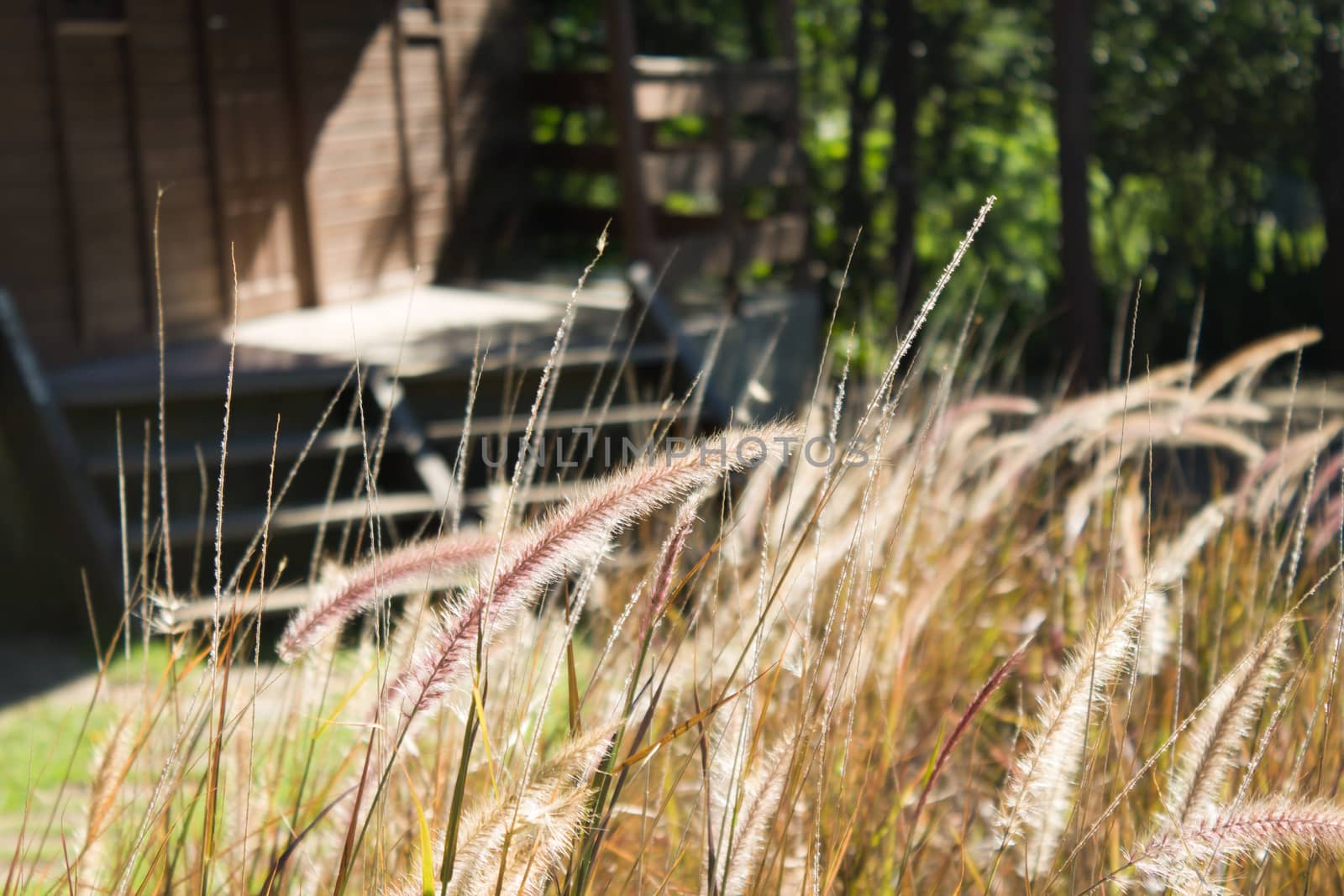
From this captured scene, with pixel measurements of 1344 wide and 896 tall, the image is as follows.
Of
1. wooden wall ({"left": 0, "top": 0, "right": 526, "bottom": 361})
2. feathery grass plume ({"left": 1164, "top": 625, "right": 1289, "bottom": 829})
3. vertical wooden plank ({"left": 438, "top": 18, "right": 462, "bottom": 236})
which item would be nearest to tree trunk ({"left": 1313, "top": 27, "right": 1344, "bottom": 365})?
wooden wall ({"left": 0, "top": 0, "right": 526, "bottom": 361})

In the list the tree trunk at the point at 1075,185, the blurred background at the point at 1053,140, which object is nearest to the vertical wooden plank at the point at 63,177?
the blurred background at the point at 1053,140

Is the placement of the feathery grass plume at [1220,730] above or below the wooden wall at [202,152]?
below

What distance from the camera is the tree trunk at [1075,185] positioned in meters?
5.73

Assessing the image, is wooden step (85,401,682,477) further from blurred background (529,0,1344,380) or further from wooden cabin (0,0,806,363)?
blurred background (529,0,1344,380)

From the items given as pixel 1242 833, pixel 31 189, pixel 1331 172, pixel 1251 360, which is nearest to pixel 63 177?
pixel 31 189

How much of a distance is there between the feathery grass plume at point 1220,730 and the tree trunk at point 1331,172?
865cm

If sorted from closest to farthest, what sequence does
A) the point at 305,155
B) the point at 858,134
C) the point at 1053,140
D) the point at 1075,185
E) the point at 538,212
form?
the point at 1075,185, the point at 305,155, the point at 858,134, the point at 538,212, the point at 1053,140

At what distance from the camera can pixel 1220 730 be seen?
121cm

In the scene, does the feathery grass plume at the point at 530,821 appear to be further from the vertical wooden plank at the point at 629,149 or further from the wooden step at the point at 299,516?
the vertical wooden plank at the point at 629,149

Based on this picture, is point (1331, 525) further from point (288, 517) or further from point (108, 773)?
point (288, 517)

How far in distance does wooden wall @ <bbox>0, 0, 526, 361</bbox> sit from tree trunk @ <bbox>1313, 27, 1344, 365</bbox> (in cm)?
514

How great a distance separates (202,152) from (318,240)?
2.56ft

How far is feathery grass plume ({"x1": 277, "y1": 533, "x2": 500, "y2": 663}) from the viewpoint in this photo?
1.23 metres

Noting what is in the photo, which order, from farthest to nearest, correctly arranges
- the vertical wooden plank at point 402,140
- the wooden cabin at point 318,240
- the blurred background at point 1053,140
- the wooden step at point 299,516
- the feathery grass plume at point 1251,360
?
the blurred background at point 1053,140 < the vertical wooden plank at point 402,140 < the wooden cabin at point 318,240 < the wooden step at point 299,516 < the feathery grass plume at point 1251,360
